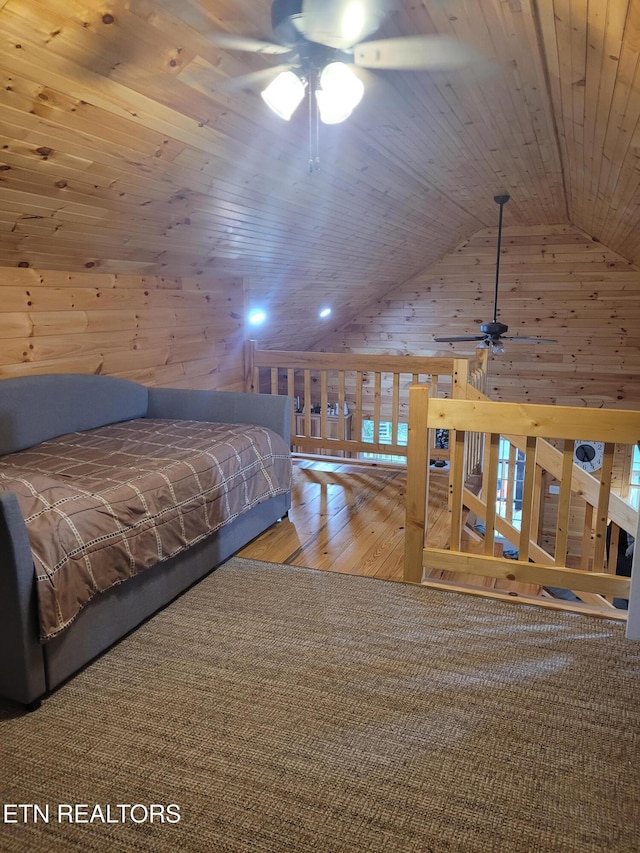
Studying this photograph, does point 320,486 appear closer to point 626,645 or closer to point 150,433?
point 150,433

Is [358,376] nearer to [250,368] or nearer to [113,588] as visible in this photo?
[250,368]

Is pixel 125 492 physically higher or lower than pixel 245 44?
lower

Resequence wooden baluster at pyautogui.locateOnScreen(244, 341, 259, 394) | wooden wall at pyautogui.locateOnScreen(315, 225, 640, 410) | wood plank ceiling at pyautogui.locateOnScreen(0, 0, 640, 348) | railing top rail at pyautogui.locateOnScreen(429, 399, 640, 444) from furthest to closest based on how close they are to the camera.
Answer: wooden wall at pyautogui.locateOnScreen(315, 225, 640, 410), wooden baluster at pyautogui.locateOnScreen(244, 341, 259, 394), railing top rail at pyautogui.locateOnScreen(429, 399, 640, 444), wood plank ceiling at pyautogui.locateOnScreen(0, 0, 640, 348)

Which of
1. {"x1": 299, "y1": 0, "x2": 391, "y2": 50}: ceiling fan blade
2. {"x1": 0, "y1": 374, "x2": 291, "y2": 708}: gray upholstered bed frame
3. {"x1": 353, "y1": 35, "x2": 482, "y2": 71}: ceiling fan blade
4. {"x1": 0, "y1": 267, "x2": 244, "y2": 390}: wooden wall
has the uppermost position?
{"x1": 353, "y1": 35, "x2": 482, "y2": 71}: ceiling fan blade

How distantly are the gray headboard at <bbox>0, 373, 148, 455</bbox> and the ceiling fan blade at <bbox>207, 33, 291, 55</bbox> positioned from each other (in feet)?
5.83

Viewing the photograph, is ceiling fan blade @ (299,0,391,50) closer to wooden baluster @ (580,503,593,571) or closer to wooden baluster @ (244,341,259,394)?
wooden baluster @ (580,503,593,571)

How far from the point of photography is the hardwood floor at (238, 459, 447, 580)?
2996 millimetres

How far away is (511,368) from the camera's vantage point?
7371 millimetres

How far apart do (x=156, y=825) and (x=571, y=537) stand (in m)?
7.19

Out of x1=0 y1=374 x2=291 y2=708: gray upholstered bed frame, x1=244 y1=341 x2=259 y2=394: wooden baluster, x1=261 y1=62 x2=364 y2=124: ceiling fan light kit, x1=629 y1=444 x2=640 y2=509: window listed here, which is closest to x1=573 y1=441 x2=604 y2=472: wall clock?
x1=629 y1=444 x2=640 y2=509: window

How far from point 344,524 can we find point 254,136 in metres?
2.10

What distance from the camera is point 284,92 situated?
6.77 feet

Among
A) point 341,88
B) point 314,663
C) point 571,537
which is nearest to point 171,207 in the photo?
point 341,88

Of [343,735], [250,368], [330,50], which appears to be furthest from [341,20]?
[250,368]
